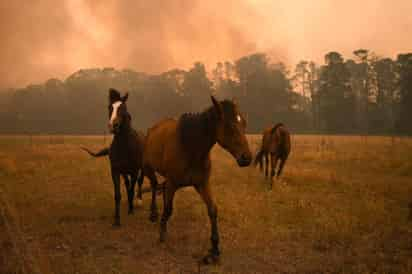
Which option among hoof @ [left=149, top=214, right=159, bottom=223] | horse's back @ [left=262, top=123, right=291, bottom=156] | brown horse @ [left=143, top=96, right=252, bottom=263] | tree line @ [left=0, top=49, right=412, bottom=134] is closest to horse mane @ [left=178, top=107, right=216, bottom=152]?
brown horse @ [left=143, top=96, right=252, bottom=263]

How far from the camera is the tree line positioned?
169ft

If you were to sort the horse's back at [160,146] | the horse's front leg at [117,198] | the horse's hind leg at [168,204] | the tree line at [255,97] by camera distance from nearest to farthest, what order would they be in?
1. the horse's hind leg at [168,204]
2. the horse's back at [160,146]
3. the horse's front leg at [117,198]
4. the tree line at [255,97]

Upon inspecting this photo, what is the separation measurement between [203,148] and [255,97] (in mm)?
51018

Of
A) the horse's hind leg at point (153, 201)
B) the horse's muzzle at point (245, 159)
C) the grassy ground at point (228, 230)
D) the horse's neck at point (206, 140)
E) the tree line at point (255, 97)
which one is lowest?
the grassy ground at point (228, 230)

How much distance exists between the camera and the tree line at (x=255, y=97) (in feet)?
169

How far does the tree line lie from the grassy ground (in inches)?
1637

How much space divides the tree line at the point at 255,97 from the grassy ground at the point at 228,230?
41.6 metres

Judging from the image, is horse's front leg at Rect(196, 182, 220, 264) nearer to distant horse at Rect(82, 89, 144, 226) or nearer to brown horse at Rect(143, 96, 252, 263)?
brown horse at Rect(143, 96, 252, 263)

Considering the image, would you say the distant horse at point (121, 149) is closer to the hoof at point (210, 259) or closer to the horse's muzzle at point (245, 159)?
the hoof at point (210, 259)

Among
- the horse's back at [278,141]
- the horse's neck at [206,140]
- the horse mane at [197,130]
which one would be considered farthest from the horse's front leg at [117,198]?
the horse's back at [278,141]

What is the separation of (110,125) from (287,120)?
50.5 metres

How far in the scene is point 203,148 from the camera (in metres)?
4.73

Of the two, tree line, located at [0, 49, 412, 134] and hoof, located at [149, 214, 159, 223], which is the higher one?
tree line, located at [0, 49, 412, 134]

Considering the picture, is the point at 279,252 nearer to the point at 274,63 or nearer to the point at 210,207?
the point at 210,207
